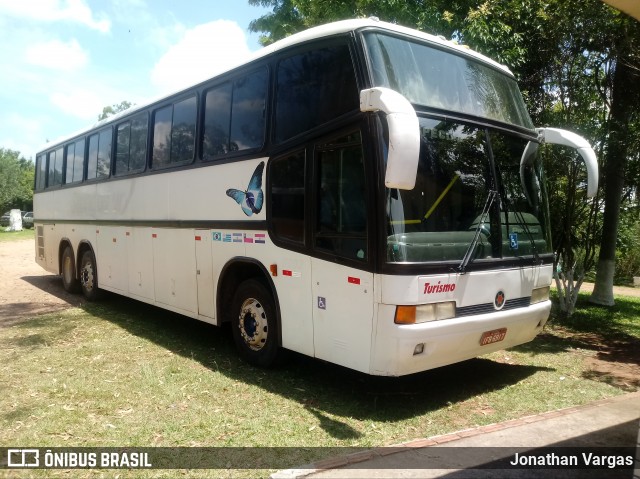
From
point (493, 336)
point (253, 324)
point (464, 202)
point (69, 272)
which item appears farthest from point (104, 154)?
point (493, 336)

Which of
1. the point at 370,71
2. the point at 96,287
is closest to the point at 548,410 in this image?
the point at 370,71

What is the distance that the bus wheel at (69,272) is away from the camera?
11.6 meters

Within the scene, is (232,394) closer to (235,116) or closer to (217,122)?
(235,116)

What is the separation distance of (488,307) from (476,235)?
0.71 meters

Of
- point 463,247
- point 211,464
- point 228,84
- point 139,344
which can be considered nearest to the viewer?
point 211,464

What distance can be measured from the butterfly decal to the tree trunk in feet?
19.0

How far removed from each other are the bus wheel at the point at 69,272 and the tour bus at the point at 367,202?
555 centimetres

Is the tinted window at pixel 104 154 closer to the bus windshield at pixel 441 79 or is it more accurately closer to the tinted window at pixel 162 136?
the tinted window at pixel 162 136

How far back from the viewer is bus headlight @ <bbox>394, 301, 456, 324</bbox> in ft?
14.6

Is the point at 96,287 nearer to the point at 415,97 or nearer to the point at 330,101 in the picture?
the point at 330,101

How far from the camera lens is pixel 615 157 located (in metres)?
8.65

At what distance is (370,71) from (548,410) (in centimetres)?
362

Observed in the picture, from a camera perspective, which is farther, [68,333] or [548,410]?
[68,333]

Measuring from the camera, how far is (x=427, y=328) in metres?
4.54
